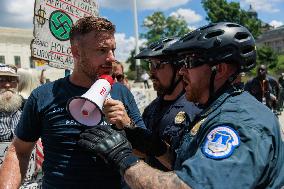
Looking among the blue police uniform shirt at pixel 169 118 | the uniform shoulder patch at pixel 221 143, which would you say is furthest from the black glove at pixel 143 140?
the uniform shoulder patch at pixel 221 143

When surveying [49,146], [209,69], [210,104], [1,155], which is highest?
[209,69]

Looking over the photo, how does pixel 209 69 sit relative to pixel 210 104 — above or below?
above

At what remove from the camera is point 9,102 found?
5.12 meters

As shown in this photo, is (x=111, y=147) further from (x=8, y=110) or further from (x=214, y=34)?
(x=8, y=110)

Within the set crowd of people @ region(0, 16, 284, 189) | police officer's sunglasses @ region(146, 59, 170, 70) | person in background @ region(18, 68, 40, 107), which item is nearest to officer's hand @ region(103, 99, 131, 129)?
crowd of people @ region(0, 16, 284, 189)

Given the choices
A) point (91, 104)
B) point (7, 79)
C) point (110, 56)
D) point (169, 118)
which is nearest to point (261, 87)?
point (7, 79)

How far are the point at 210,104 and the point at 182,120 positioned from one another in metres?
1.25

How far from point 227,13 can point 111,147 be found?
2528 inches

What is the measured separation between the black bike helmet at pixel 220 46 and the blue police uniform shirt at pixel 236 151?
0.42 metres

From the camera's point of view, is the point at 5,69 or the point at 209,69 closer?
the point at 209,69

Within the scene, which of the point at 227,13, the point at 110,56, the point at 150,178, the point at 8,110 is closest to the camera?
the point at 150,178

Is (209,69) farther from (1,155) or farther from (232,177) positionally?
(1,155)

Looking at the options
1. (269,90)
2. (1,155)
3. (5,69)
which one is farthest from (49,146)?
(269,90)

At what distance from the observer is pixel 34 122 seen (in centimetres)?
293
